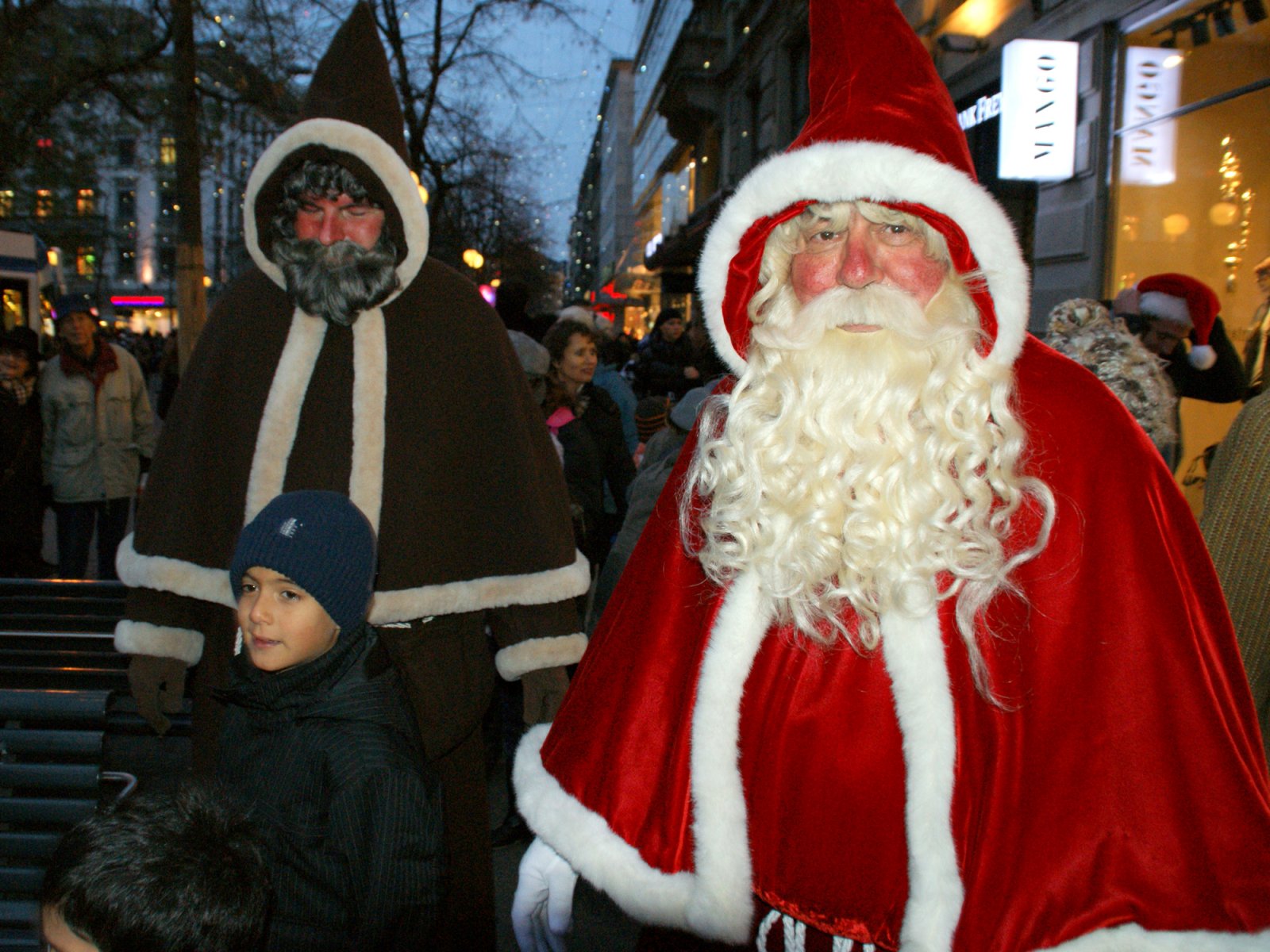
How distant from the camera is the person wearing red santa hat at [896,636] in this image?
5.16ft

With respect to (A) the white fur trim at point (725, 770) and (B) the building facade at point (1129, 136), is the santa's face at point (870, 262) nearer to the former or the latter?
(A) the white fur trim at point (725, 770)

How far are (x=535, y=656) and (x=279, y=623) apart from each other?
1062 millimetres

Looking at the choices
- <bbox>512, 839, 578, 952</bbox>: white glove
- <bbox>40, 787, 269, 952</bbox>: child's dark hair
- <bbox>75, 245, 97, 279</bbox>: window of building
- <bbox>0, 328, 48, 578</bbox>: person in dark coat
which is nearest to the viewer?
<bbox>40, 787, 269, 952</bbox>: child's dark hair

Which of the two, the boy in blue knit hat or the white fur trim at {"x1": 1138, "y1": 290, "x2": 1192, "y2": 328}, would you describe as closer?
the boy in blue knit hat

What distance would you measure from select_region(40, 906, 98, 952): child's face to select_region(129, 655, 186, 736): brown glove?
1.35 meters

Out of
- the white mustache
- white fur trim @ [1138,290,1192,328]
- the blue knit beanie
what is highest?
white fur trim @ [1138,290,1192,328]

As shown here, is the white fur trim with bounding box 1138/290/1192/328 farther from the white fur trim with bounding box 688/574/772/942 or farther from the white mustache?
the white fur trim with bounding box 688/574/772/942

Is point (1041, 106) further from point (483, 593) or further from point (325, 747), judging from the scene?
point (325, 747)

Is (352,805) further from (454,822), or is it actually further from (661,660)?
(454,822)

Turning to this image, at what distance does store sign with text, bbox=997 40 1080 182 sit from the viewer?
865cm

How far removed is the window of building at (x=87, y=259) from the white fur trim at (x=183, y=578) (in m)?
38.2

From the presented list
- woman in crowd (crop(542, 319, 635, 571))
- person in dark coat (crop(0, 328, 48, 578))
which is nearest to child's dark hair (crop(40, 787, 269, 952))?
woman in crowd (crop(542, 319, 635, 571))

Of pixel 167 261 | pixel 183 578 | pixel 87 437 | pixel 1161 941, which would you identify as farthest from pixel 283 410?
pixel 167 261

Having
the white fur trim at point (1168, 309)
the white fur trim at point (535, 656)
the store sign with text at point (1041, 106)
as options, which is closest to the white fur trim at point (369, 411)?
the white fur trim at point (535, 656)
